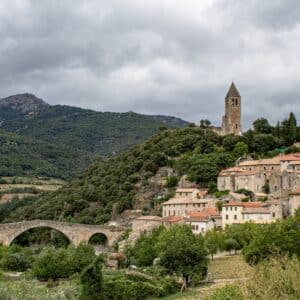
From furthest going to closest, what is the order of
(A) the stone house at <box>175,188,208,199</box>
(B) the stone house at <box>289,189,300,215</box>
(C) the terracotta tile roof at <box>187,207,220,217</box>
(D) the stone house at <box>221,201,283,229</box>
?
(A) the stone house at <box>175,188,208,199</box> < (C) the terracotta tile roof at <box>187,207,220,217</box> < (B) the stone house at <box>289,189,300,215</box> < (D) the stone house at <box>221,201,283,229</box>

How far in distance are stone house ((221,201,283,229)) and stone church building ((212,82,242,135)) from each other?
32604mm

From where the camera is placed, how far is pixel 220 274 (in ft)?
179

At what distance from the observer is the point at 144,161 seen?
3863 inches

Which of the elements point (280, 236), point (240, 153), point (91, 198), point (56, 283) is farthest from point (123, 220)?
point (280, 236)

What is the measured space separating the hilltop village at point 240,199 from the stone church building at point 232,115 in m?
17.3

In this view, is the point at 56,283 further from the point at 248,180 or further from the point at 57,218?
the point at 57,218

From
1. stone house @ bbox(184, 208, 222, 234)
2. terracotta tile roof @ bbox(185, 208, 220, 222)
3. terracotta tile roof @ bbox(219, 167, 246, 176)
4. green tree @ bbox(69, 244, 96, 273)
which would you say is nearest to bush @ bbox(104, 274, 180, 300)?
green tree @ bbox(69, 244, 96, 273)

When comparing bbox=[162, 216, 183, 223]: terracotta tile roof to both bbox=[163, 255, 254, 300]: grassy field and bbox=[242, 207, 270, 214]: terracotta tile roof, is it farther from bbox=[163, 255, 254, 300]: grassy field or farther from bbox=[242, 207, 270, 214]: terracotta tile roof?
bbox=[163, 255, 254, 300]: grassy field

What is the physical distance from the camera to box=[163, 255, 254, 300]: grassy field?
→ 153 feet

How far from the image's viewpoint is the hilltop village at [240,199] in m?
68.9

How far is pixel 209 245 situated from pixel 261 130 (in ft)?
129

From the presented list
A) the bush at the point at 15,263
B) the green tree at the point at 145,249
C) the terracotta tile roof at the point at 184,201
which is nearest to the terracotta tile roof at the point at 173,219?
the green tree at the point at 145,249

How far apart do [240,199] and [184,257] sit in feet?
70.8

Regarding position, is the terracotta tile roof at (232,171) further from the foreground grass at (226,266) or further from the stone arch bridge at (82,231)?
the foreground grass at (226,266)
